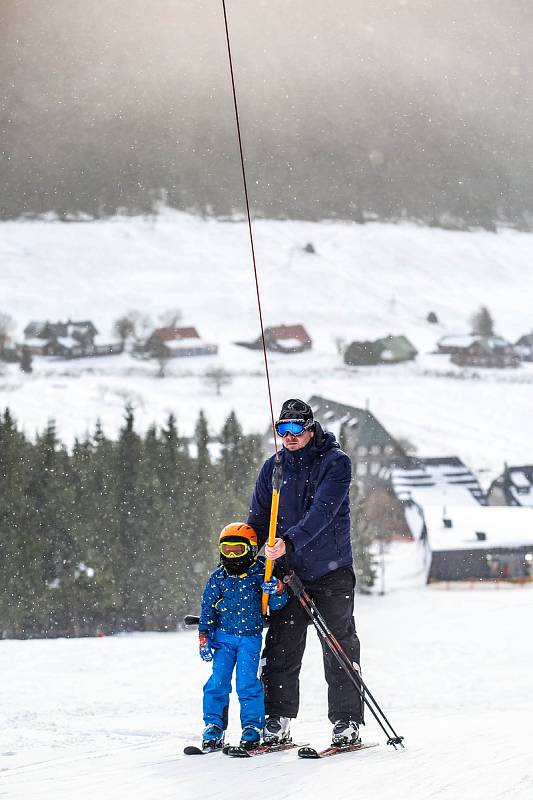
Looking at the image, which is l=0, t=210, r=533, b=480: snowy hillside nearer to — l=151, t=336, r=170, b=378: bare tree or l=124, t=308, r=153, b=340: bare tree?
l=151, t=336, r=170, b=378: bare tree

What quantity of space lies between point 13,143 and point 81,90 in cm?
1750

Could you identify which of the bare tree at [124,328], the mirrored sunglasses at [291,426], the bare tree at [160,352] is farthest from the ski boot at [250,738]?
the bare tree at [124,328]

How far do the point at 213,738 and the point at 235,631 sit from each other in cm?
51

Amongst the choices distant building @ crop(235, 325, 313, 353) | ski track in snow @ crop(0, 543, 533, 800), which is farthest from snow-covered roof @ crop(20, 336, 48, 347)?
ski track in snow @ crop(0, 543, 533, 800)

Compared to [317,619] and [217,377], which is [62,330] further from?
[317,619]

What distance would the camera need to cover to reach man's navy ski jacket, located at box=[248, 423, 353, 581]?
4.94 meters

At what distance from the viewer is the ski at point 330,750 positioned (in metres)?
4.70

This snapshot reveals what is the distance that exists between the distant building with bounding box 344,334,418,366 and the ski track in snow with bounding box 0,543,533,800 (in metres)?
111

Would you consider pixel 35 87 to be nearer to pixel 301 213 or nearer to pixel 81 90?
pixel 81 90

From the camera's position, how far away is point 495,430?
10994 centimetres

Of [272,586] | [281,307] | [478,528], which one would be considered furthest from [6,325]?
[272,586]

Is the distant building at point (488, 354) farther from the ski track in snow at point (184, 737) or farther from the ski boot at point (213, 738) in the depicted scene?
the ski boot at point (213, 738)

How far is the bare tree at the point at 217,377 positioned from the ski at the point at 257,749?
11322 cm

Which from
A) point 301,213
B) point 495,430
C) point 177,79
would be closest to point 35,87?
point 177,79
